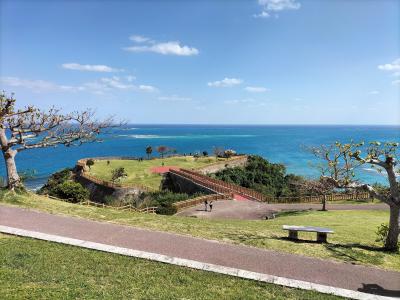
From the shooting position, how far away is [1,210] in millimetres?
14172

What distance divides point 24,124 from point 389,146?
16.6 metres

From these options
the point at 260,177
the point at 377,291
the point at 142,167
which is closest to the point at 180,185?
the point at 142,167

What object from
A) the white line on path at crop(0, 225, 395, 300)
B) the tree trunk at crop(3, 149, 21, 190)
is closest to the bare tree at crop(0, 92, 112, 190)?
the tree trunk at crop(3, 149, 21, 190)

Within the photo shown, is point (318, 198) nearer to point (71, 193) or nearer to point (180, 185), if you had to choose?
point (180, 185)

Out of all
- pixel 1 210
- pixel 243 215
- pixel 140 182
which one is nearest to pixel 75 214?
pixel 1 210

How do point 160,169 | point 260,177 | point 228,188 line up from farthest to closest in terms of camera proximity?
point 260,177 → point 160,169 → point 228,188

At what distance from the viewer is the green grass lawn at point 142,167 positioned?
1649 inches

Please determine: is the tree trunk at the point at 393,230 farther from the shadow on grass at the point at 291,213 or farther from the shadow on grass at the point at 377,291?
the shadow on grass at the point at 291,213

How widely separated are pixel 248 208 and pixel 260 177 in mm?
19890

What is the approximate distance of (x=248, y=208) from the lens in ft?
93.3

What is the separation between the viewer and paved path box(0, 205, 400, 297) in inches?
373

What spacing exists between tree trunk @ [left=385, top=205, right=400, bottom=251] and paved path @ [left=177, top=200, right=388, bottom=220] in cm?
1311

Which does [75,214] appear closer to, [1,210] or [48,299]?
[1,210]

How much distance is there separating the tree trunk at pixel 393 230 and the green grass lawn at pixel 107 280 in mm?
5956
